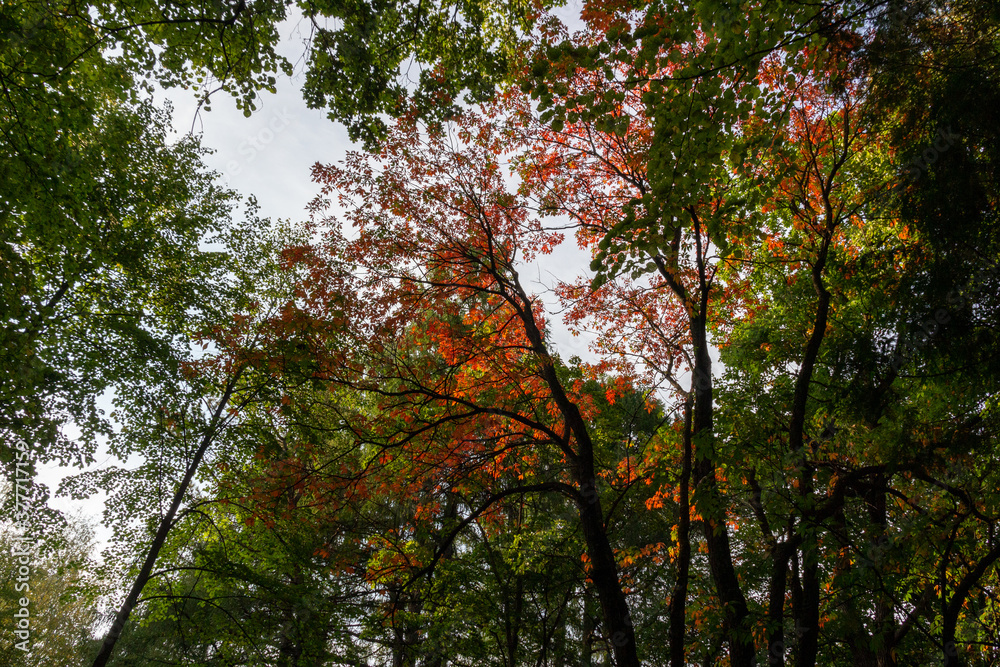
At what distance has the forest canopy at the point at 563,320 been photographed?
4223 mm

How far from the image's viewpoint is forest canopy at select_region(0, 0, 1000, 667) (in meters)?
4.22

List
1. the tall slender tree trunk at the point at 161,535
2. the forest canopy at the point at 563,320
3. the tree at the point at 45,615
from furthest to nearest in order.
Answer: the tree at the point at 45,615
the tall slender tree trunk at the point at 161,535
the forest canopy at the point at 563,320

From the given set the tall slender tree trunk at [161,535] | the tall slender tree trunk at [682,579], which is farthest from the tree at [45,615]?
the tall slender tree trunk at [682,579]

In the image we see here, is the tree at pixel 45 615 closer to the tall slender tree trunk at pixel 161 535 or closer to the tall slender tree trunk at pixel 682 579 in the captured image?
the tall slender tree trunk at pixel 161 535

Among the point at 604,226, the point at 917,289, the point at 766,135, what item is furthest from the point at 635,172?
the point at 917,289

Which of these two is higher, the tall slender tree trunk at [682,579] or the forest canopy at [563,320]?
the forest canopy at [563,320]

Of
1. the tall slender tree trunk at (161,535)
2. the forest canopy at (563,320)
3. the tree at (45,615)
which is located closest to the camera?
the forest canopy at (563,320)

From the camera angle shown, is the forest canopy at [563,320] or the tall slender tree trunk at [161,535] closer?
the forest canopy at [563,320]

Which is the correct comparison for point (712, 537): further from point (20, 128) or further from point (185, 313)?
point (185, 313)

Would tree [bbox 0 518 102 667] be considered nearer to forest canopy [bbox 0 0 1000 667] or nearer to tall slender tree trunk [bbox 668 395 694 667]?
forest canopy [bbox 0 0 1000 667]

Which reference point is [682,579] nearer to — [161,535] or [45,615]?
[161,535]

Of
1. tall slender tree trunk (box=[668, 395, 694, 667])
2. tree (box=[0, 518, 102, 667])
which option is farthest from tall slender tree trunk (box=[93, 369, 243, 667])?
tall slender tree trunk (box=[668, 395, 694, 667])

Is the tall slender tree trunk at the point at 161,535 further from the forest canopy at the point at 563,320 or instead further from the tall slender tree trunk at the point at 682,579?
the tall slender tree trunk at the point at 682,579

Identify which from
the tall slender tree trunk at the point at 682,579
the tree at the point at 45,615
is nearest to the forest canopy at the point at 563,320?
the tall slender tree trunk at the point at 682,579
